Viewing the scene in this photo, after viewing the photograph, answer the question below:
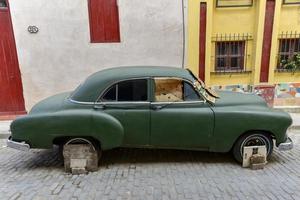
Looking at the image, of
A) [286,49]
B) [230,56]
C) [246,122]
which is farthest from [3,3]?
[286,49]

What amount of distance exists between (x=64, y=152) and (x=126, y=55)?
3275mm

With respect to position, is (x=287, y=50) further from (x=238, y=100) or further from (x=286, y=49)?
(x=238, y=100)

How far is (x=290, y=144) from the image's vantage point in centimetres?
398

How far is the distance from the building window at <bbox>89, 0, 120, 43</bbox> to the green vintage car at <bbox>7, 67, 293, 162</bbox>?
2.62m

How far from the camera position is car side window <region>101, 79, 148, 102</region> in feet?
12.7

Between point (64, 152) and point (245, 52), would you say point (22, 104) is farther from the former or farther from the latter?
point (245, 52)

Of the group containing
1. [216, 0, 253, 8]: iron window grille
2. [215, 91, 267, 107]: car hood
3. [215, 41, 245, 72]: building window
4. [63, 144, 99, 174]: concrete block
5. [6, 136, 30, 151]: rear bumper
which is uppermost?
[216, 0, 253, 8]: iron window grille

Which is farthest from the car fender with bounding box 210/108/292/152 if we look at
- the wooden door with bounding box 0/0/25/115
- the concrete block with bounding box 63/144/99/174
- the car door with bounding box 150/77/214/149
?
the wooden door with bounding box 0/0/25/115

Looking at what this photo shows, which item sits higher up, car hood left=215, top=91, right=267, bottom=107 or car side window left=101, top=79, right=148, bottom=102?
car side window left=101, top=79, right=148, bottom=102

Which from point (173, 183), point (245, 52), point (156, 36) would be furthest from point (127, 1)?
point (173, 183)

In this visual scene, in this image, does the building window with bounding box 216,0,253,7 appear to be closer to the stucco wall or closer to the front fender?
the stucco wall

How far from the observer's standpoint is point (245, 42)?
6664 mm

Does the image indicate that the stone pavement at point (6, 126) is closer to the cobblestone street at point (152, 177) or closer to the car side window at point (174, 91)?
the cobblestone street at point (152, 177)

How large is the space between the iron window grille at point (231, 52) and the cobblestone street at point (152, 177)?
2837mm
